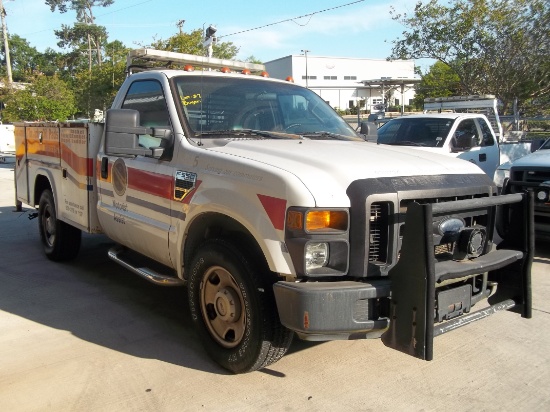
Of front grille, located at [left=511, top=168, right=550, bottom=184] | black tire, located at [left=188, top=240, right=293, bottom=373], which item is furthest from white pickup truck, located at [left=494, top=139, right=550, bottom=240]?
black tire, located at [left=188, top=240, right=293, bottom=373]

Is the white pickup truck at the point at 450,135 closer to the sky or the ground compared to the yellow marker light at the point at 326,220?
closer to the sky

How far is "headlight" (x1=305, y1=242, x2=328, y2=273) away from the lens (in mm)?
3133

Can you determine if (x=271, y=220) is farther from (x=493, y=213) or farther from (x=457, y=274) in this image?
(x=493, y=213)

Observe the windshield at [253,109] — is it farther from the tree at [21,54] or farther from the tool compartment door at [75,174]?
the tree at [21,54]

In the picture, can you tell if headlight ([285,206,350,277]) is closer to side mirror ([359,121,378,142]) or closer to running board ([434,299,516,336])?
running board ([434,299,516,336])

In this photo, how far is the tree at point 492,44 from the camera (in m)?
20.5

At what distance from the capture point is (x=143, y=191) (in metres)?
4.54

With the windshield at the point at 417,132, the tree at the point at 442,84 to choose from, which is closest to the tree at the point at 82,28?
the tree at the point at 442,84

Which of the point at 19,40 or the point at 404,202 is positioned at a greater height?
the point at 19,40

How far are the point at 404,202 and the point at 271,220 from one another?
32.6 inches

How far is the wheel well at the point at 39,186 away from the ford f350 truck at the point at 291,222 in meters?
2.11

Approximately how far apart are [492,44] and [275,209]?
21002 millimetres

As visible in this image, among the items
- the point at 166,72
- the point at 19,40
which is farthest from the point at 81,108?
the point at 19,40

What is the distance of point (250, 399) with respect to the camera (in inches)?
136
